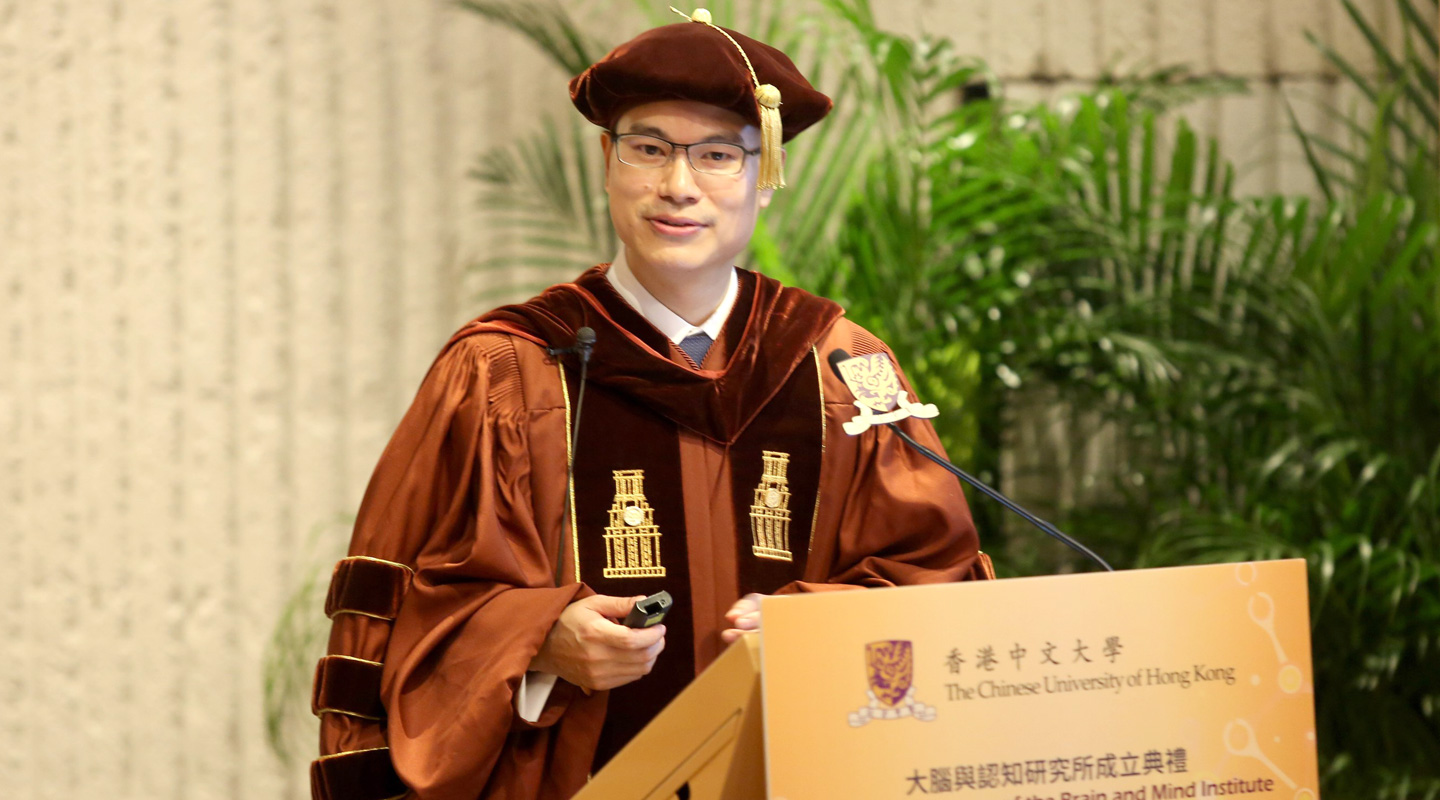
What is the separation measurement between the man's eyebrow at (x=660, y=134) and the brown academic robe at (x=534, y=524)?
249 millimetres

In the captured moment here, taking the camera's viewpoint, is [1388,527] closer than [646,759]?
No

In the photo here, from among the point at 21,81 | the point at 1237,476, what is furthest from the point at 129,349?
the point at 1237,476

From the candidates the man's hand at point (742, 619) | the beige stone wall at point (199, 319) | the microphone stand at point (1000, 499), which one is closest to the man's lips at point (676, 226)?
the microphone stand at point (1000, 499)

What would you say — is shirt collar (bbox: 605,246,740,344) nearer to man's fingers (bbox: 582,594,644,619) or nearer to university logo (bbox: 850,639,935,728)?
man's fingers (bbox: 582,594,644,619)

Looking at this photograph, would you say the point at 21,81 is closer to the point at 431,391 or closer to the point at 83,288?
the point at 83,288

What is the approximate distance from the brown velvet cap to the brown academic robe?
29 centimetres

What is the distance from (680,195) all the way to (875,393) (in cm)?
41

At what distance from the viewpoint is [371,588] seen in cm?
192

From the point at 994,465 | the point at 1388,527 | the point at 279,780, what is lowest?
the point at 279,780

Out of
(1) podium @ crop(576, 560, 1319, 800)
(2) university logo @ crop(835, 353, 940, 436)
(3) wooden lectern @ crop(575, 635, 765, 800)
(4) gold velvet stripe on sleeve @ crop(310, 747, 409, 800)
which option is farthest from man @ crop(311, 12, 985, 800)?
(1) podium @ crop(576, 560, 1319, 800)

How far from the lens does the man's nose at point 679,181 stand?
2004 millimetres

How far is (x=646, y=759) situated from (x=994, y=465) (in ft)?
8.42

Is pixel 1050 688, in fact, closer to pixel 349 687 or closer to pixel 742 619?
pixel 742 619

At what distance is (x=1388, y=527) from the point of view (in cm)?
333
